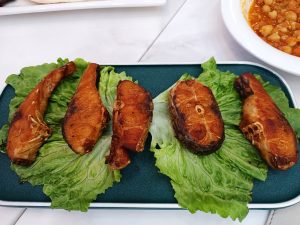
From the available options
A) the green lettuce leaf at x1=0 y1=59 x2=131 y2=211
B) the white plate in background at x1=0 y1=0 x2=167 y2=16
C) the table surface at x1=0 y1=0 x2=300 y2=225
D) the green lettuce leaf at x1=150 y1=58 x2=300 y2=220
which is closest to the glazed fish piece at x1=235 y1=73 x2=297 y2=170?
the green lettuce leaf at x1=150 y1=58 x2=300 y2=220

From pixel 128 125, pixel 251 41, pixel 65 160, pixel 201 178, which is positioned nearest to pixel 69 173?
pixel 65 160

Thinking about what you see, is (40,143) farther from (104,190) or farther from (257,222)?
(257,222)

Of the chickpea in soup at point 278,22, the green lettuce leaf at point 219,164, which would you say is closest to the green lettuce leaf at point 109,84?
the green lettuce leaf at point 219,164

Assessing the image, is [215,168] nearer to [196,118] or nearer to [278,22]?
[196,118]

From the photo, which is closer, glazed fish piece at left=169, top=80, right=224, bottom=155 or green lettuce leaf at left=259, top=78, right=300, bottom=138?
glazed fish piece at left=169, top=80, right=224, bottom=155

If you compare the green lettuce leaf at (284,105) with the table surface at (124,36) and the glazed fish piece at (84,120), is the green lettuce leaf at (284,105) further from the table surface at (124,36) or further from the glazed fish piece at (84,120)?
the glazed fish piece at (84,120)

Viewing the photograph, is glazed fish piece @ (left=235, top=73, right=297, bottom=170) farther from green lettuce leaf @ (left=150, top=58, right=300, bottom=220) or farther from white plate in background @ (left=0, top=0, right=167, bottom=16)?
white plate in background @ (left=0, top=0, right=167, bottom=16)
